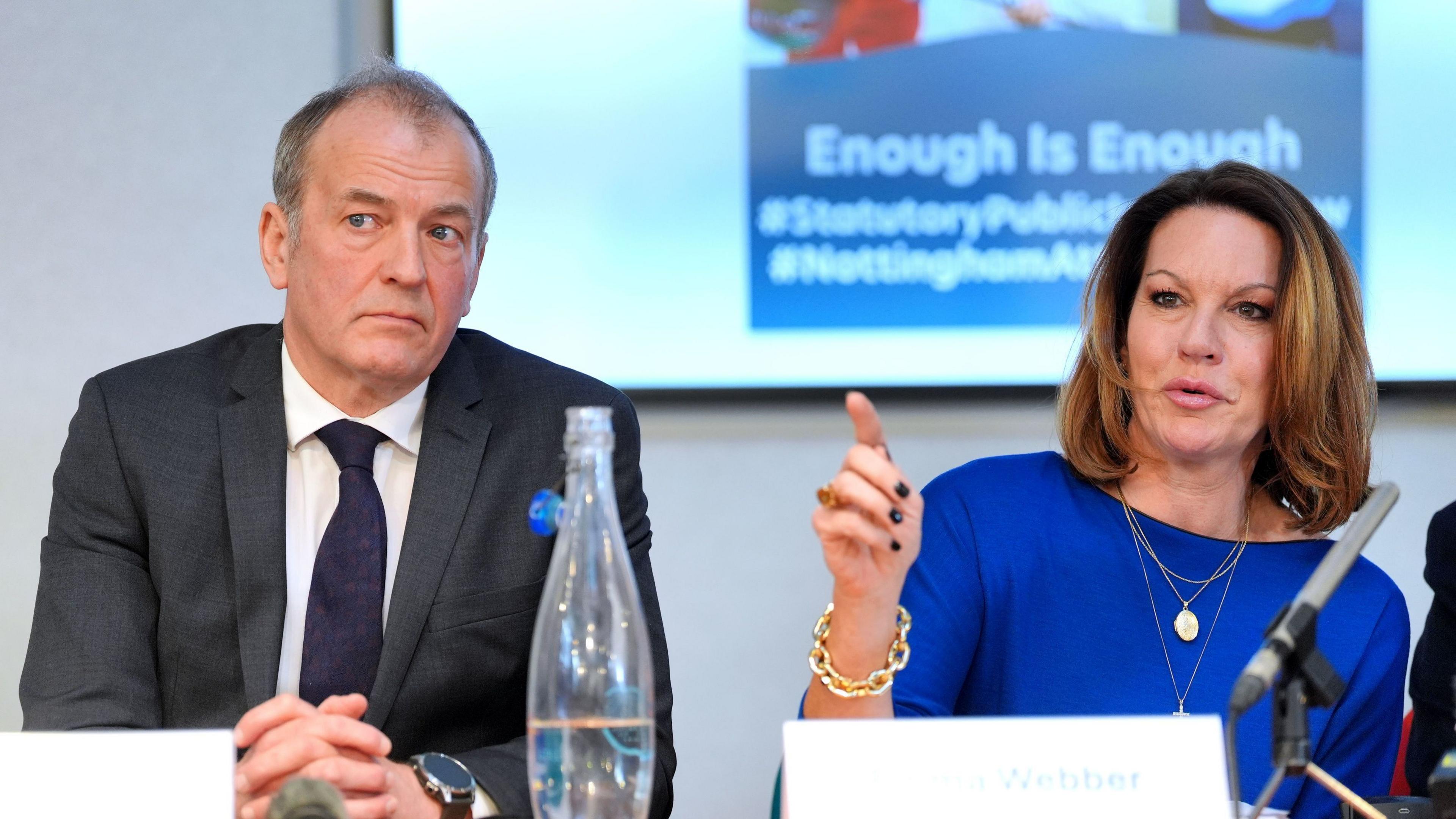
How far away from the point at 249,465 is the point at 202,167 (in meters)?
1.35

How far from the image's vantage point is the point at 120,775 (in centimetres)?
102

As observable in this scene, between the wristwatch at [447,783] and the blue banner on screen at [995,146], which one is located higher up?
the blue banner on screen at [995,146]

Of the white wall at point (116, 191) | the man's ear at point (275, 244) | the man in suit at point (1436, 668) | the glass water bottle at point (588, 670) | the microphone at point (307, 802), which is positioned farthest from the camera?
the white wall at point (116, 191)

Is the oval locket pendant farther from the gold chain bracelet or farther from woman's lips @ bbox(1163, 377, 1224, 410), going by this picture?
the gold chain bracelet

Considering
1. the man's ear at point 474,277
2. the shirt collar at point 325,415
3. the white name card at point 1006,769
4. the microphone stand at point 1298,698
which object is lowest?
the white name card at point 1006,769

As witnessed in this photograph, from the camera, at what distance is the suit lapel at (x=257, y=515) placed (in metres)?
1.65

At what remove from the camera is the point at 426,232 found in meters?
1.76

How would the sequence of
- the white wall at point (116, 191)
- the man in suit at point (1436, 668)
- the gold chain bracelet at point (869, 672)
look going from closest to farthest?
1. the gold chain bracelet at point (869, 672)
2. the man in suit at point (1436, 668)
3. the white wall at point (116, 191)

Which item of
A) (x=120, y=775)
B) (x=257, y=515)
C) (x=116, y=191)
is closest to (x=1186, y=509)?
(x=257, y=515)

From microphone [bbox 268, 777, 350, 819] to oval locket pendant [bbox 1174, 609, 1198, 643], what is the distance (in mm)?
1197

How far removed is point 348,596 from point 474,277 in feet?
1.53

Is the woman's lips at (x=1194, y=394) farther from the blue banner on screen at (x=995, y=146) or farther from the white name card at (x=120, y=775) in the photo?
the white name card at (x=120, y=775)

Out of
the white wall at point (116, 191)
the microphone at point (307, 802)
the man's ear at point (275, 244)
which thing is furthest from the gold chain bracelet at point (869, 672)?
the white wall at point (116, 191)

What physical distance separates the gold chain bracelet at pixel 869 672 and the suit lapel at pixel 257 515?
2.36 feet
